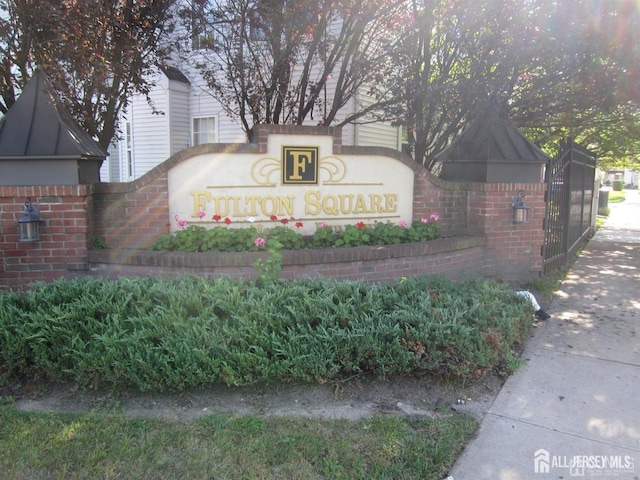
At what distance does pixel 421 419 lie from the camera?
3.24m

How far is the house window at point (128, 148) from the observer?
14000 millimetres

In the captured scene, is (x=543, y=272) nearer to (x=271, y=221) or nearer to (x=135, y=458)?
(x=271, y=221)

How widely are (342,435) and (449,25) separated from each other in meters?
6.09

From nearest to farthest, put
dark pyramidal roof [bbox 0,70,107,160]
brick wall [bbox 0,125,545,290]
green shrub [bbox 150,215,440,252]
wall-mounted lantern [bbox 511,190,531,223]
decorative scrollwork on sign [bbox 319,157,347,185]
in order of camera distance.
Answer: dark pyramidal roof [bbox 0,70,107,160], brick wall [bbox 0,125,545,290], green shrub [bbox 150,215,440,252], decorative scrollwork on sign [bbox 319,157,347,185], wall-mounted lantern [bbox 511,190,531,223]

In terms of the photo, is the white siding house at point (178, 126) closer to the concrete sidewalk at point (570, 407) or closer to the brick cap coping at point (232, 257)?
the brick cap coping at point (232, 257)

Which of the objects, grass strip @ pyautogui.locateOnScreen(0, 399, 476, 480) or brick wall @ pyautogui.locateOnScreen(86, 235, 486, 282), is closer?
grass strip @ pyautogui.locateOnScreen(0, 399, 476, 480)

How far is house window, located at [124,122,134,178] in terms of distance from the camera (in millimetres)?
14000

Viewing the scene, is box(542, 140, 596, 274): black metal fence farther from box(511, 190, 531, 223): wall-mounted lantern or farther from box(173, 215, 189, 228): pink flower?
box(173, 215, 189, 228): pink flower

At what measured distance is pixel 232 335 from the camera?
3.52 m

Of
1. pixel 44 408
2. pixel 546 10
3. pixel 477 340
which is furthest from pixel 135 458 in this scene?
pixel 546 10

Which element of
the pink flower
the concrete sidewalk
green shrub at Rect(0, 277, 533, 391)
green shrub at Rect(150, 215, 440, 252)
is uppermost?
the pink flower

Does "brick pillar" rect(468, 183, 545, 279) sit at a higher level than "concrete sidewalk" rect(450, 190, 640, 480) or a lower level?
higher

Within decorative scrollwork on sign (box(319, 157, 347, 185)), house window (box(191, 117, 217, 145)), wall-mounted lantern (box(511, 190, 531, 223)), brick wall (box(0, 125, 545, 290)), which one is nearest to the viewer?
brick wall (box(0, 125, 545, 290))

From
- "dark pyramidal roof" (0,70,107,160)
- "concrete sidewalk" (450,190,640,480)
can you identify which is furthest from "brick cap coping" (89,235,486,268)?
"concrete sidewalk" (450,190,640,480)
